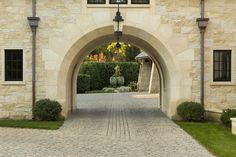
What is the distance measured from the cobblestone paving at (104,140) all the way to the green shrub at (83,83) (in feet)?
71.2

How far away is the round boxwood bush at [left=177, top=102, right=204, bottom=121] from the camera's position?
16.7 m

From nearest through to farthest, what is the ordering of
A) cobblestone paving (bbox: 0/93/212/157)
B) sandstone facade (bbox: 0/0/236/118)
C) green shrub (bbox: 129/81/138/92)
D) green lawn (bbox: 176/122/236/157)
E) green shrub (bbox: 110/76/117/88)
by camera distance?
cobblestone paving (bbox: 0/93/212/157)
green lawn (bbox: 176/122/236/157)
sandstone facade (bbox: 0/0/236/118)
green shrub (bbox: 110/76/117/88)
green shrub (bbox: 129/81/138/92)

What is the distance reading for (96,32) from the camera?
57.7 ft

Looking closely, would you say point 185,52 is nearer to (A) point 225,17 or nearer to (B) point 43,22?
(A) point 225,17

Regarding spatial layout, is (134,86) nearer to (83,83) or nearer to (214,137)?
(83,83)

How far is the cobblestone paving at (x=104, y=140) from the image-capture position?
1080 cm

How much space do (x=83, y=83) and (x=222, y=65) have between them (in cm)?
2261

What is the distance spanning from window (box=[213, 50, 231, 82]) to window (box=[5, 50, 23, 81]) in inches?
289

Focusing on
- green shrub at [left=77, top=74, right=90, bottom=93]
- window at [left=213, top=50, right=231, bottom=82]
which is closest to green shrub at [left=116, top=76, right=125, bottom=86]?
green shrub at [left=77, top=74, right=90, bottom=93]

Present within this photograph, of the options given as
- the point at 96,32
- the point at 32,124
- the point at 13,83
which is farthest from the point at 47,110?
the point at 96,32

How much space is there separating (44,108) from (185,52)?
5.60m

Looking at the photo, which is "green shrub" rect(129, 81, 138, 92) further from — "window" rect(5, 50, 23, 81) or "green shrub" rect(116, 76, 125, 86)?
"window" rect(5, 50, 23, 81)

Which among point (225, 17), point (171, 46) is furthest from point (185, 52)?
point (225, 17)

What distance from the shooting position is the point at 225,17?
1755 centimetres
